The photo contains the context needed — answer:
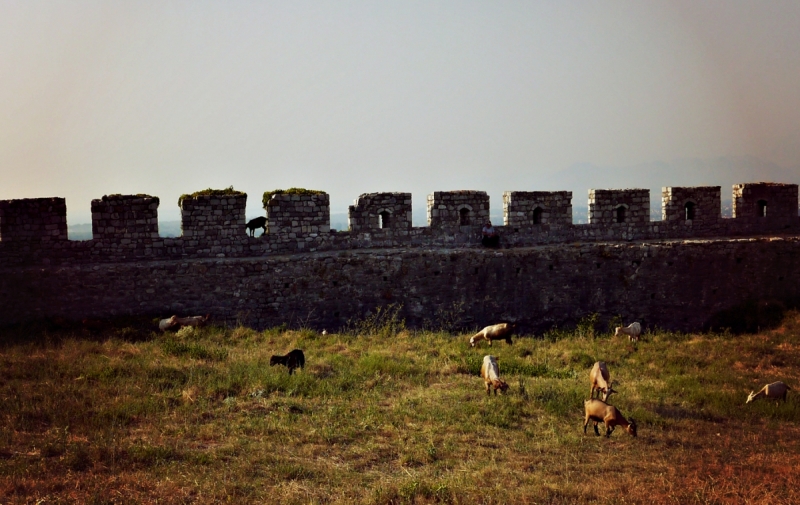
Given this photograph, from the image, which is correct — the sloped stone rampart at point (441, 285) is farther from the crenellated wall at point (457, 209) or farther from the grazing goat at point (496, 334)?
the grazing goat at point (496, 334)

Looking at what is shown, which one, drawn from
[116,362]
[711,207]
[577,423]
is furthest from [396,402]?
[711,207]

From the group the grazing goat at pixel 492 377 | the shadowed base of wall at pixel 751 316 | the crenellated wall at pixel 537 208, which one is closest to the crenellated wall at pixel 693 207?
the shadowed base of wall at pixel 751 316

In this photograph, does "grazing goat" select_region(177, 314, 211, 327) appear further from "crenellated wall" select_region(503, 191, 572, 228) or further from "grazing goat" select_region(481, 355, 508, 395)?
"crenellated wall" select_region(503, 191, 572, 228)

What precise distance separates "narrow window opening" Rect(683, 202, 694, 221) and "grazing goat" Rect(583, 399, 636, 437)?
901cm

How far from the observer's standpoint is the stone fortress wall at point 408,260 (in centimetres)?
1169

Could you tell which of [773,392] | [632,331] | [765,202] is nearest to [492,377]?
[773,392]

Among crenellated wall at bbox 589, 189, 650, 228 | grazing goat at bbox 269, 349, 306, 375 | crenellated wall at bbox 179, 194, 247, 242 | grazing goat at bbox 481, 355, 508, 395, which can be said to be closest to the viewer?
grazing goat at bbox 481, 355, 508, 395

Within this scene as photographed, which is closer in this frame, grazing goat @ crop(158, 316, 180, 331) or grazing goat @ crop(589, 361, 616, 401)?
grazing goat @ crop(589, 361, 616, 401)

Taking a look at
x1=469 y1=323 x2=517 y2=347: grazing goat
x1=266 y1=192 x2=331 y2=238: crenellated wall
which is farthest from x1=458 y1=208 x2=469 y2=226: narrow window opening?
x1=469 y1=323 x2=517 y2=347: grazing goat

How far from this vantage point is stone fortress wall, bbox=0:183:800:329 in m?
11.7

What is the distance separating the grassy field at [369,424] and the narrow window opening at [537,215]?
3.61 meters

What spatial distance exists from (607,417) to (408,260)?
20.7 ft

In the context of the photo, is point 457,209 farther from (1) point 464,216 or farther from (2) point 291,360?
(2) point 291,360

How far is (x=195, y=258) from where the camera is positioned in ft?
40.1
